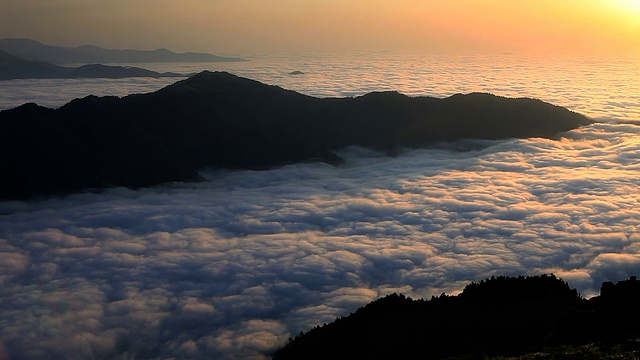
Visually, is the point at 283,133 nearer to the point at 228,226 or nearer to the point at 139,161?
the point at 139,161

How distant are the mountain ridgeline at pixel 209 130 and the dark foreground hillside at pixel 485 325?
93.7 metres

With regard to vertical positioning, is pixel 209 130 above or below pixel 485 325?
above

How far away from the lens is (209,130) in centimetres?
16425

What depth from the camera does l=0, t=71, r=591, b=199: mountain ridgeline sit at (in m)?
139

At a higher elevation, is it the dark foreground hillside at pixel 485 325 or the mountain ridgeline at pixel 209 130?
the mountain ridgeline at pixel 209 130

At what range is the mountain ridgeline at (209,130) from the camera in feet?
456

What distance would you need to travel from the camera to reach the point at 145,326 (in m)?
70.0

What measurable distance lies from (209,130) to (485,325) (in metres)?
122

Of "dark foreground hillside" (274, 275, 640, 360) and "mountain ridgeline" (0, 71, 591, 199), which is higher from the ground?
"mountain ridgeline" (0, 71, 591, 199)

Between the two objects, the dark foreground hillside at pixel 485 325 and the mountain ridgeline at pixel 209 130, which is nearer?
the dark foreground hillside at pixel 485 325

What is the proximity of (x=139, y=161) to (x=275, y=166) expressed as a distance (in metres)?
37.1

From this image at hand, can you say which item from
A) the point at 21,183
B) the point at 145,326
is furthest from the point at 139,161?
the point at 145,326

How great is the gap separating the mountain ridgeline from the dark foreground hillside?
93673mm

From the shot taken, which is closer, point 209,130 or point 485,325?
point 485,325
